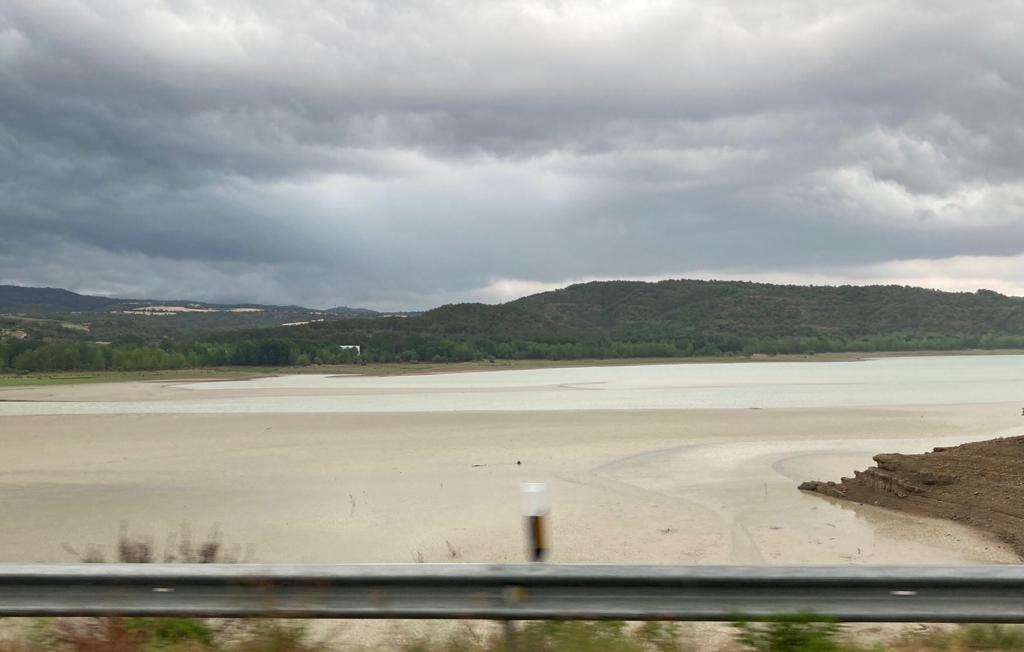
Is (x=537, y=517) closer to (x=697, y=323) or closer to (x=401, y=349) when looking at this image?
(x=401, y=349)

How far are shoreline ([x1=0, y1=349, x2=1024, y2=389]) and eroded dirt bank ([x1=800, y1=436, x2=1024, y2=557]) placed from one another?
217 ft

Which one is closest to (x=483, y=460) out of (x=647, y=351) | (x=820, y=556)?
(x=820, y=556)

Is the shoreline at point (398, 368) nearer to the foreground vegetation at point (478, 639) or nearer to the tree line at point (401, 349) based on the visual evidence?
the tree line at point (401, 349)

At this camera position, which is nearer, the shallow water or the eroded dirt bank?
the eroded dirt bank

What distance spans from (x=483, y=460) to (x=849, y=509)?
9463mm

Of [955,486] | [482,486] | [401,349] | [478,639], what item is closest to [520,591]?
[478,639]

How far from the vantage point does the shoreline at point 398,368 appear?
257ft

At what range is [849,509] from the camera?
567 inches

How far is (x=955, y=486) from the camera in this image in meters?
14.7

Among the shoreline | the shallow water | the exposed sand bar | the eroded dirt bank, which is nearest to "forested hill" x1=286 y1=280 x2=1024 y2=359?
the shoreline

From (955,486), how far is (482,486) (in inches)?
327

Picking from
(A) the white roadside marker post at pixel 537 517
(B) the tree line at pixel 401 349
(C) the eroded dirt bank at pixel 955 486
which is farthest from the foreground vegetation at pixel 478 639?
(B) the tree line at pixel 401 349

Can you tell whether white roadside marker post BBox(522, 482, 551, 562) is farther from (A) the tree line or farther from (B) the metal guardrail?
(A) the tree line

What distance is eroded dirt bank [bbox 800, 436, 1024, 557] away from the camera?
43.1 feet
